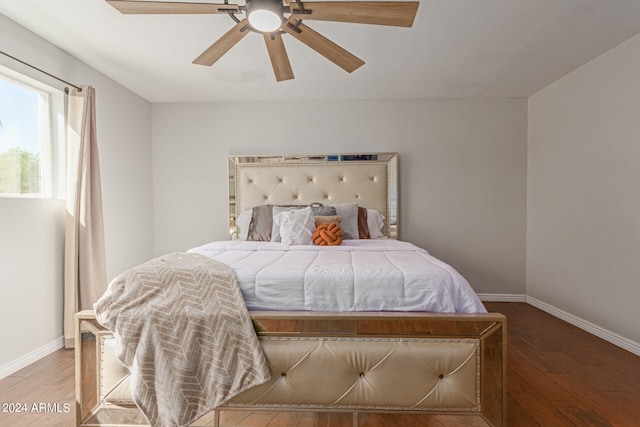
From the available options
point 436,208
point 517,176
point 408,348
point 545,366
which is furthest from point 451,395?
point 517,176

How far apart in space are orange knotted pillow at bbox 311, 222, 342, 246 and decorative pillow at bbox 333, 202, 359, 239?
40cm

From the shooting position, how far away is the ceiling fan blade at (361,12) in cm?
141

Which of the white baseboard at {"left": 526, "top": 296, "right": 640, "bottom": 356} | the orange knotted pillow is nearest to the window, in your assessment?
the orange knotted pillow

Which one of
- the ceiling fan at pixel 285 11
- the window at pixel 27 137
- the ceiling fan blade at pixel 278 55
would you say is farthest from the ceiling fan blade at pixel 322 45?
the window at pixel 27 137

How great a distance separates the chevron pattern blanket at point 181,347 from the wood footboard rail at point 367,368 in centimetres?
9

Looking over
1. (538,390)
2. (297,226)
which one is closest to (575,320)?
(538,390)

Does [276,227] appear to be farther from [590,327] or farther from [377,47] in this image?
[590,327]

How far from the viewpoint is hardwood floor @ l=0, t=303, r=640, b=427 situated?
157 centimetres

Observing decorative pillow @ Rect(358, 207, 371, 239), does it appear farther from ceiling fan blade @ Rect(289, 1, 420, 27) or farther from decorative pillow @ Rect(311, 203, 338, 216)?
ceiling fan blade @ Rect(289, 1, 420, 27)

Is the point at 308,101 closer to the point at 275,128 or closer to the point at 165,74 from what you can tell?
the point at 275,128

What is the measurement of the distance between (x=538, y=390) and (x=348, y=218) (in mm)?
1871

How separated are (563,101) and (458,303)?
8.58ft

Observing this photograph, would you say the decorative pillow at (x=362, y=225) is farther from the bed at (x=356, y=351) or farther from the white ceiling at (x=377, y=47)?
the bed at (x=356, y=351)

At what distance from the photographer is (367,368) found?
1.41 metres
